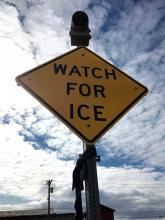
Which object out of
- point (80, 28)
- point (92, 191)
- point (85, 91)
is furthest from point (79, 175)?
point (80, 28)

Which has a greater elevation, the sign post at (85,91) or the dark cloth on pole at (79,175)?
the sign post at (85,91)

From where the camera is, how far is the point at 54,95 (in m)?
2.79

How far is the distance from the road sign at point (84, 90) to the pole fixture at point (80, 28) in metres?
0.13

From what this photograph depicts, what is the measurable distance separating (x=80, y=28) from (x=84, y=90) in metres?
0.81

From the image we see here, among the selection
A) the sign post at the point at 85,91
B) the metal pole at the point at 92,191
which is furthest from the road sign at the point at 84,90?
the metal pole at the point at 92,191

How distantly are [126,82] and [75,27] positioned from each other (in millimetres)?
845

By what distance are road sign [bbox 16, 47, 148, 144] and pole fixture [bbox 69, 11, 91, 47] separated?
0.13m

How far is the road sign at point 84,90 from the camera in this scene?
105 inches

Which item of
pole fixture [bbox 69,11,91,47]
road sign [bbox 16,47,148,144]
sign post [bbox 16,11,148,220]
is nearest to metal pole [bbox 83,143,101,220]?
sign post [bbox 16,11,148,220]

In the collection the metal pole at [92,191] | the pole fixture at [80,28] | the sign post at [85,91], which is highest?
the pole fixture at [80,28]

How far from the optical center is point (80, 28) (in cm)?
324

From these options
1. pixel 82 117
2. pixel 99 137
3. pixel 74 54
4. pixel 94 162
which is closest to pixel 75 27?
pixel 74 54

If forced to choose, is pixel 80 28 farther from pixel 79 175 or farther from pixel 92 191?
pixel 92 191

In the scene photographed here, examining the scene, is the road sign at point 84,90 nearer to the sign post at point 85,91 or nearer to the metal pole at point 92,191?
the sign post at point 85,91
